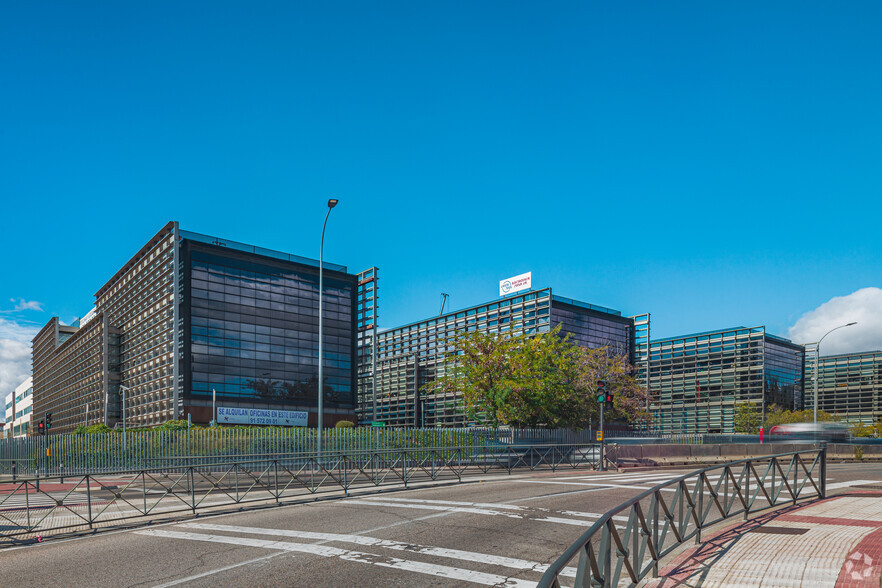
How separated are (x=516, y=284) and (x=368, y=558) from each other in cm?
8867

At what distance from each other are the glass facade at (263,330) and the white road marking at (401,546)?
212ft

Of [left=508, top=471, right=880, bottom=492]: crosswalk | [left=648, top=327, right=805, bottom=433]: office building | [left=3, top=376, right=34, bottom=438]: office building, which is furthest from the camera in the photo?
[left=3, top=376, right=34, bottom=438]: office building

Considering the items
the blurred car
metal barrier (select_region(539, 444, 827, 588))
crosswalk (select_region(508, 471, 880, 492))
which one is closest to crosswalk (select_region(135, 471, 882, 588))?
metal barrier (select_region(539, 444, 827, 588))

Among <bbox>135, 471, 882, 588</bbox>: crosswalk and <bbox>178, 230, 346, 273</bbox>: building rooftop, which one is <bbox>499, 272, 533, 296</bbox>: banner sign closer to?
<bbox>178, 230, 346, 273</bbox>: building rooftop

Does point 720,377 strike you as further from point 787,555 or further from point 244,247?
point 787,555

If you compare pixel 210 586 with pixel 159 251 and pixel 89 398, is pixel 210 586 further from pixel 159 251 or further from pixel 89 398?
pixel 89 398

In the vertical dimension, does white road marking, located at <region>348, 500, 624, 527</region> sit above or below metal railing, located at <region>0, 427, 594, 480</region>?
above

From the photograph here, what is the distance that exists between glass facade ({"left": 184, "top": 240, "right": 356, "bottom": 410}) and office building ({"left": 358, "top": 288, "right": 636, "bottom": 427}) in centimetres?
1174

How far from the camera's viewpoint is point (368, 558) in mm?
9578

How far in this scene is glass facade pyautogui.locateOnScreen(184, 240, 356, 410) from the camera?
74.4m

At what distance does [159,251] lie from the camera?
79.5 m

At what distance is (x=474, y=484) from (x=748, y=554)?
44.5 feet

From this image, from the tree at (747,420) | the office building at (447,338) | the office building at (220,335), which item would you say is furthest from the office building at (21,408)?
the tree at (747,420)

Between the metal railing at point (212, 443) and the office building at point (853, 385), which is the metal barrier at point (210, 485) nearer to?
the metal railing at point (212, 443)
